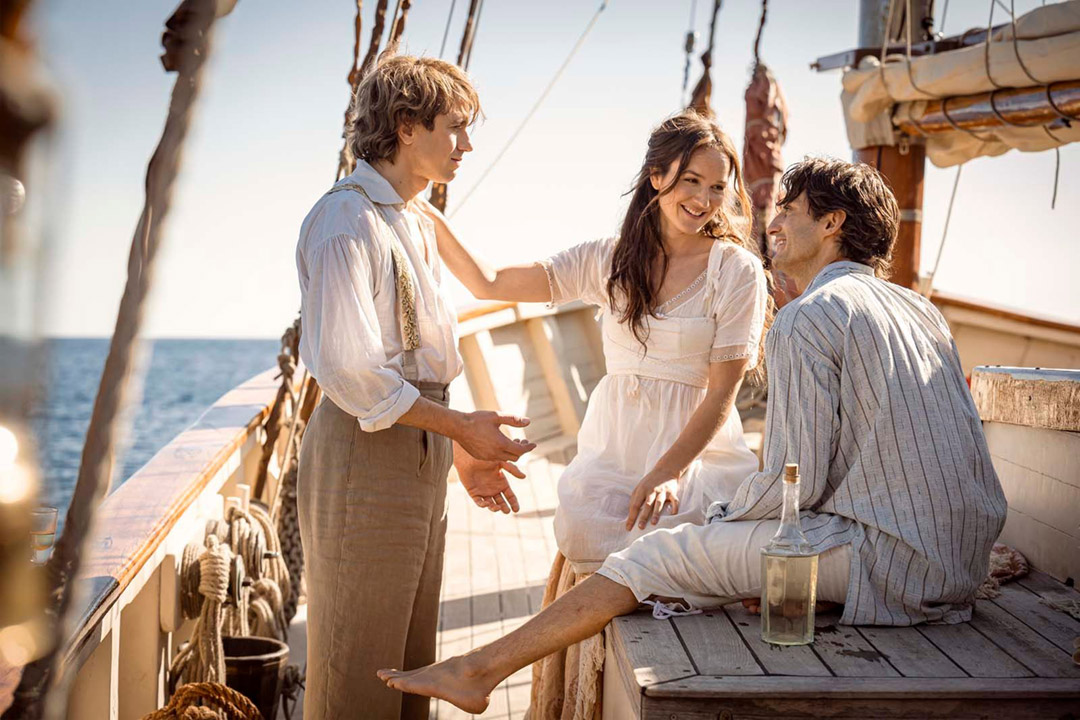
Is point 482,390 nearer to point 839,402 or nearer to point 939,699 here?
point 839,402

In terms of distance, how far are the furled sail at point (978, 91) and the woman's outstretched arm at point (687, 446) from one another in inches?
118

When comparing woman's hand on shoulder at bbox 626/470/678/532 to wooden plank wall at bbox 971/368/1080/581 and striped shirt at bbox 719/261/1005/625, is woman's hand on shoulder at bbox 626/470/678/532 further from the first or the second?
wooden plank wall at bbox 971/368/1080/581

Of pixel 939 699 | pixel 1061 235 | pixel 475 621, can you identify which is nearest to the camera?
pixel 939 699

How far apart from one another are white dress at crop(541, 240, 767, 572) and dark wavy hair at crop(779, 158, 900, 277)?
38cm

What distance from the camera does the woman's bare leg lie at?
206 centimetres

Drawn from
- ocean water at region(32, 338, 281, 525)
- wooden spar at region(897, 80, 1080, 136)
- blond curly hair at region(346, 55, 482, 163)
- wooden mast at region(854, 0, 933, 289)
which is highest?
wooden spar at region(897, 80, 1080, 136)

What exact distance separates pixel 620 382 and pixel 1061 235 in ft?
61.1


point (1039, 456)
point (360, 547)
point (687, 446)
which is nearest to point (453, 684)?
point (360, 547)

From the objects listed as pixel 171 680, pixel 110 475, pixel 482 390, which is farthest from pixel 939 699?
pixel 482 390

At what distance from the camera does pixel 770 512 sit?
2.17 meters

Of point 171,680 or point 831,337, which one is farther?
point 171,680

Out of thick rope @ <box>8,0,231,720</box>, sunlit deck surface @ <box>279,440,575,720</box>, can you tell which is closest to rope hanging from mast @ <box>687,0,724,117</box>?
sunlit deck surface @ <box>279,440,575,720</box>

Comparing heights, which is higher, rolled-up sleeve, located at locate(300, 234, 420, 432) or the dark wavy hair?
the dark wavy hair

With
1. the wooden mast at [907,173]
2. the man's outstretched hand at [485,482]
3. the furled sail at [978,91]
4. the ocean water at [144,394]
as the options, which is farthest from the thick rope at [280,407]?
the wooden mast at [907,173]
